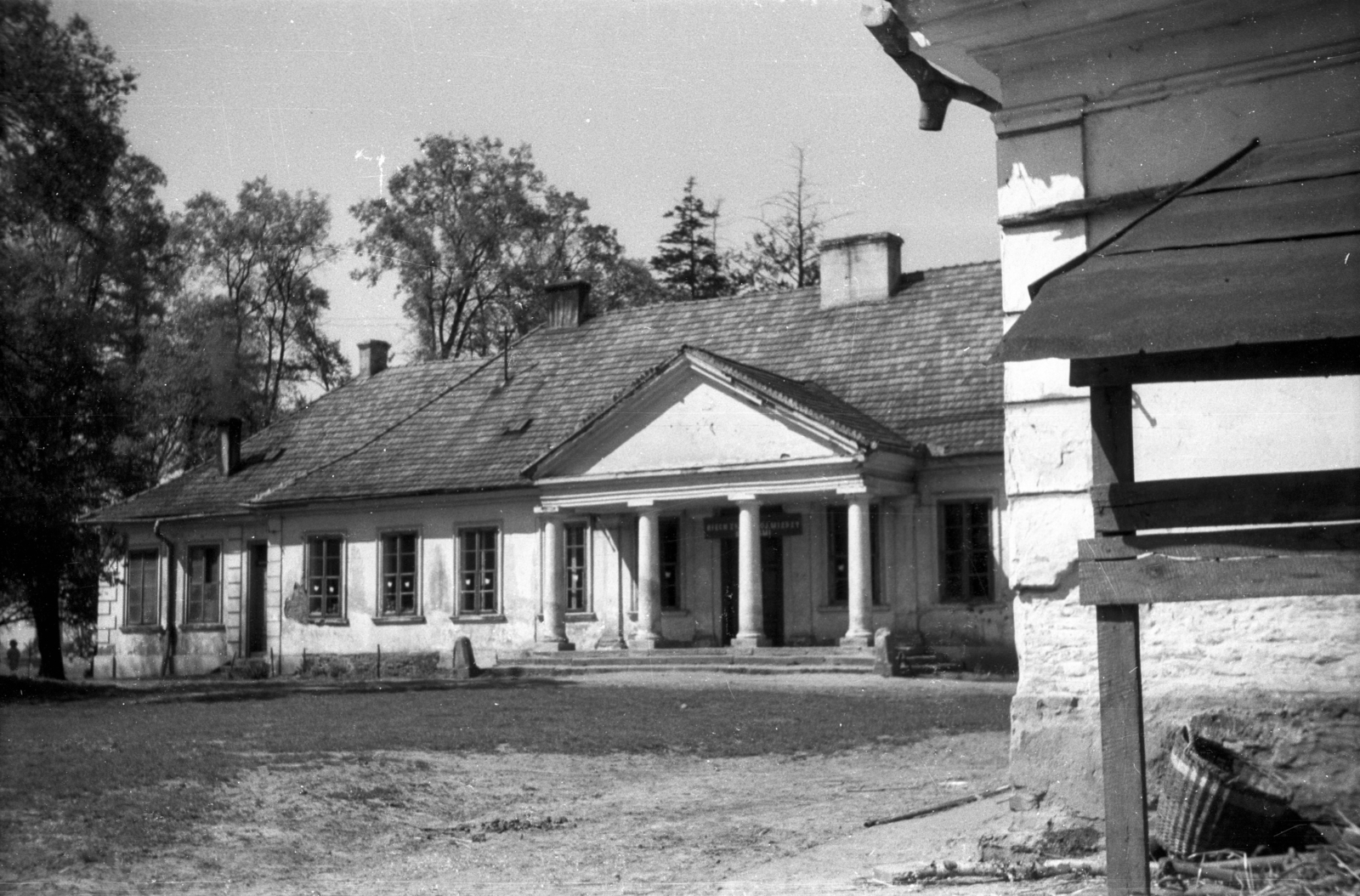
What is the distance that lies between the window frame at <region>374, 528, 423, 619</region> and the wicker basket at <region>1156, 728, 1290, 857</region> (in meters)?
24.6

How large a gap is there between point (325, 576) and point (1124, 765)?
90.0 feet

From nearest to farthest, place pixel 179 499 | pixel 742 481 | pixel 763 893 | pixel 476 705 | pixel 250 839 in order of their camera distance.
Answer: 1. pixel 763 893
2. pixel 250 839
3. pixel 476 705
4. pixel 742 481
5. pixel 179 499

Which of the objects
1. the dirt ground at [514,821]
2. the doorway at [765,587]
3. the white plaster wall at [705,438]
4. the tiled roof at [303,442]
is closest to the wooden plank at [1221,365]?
the dirt ground at [514,821]

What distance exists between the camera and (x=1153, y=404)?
7.40 m

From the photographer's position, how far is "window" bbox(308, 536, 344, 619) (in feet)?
102

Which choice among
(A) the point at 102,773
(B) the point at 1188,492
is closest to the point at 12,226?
(A) the point at 102,773

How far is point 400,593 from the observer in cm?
3030

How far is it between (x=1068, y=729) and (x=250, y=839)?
444cm

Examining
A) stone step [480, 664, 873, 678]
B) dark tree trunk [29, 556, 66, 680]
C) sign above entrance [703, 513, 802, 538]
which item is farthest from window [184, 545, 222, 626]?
sign above entrance [703, 513, 802, 538]

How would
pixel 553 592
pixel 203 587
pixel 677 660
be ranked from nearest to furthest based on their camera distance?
pixel 677 660 < pixel 553 592 < pixel 203 587

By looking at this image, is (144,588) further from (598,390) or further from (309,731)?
(309,731)

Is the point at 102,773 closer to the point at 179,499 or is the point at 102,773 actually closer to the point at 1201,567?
the point at 1201,567

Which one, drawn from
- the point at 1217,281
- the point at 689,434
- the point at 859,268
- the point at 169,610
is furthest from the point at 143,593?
the point at 1217,281

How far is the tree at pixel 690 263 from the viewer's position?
43250 mm
